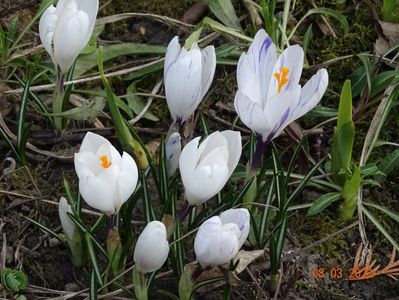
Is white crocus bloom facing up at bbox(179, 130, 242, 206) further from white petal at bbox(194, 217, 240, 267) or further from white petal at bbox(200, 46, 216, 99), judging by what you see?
white petal at bbox(200, 46, 216, 99)

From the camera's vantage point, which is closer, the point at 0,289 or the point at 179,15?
the point at 0,289

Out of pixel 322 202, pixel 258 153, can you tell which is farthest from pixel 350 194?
pixel 258 153

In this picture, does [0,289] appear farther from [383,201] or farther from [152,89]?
[383,201]

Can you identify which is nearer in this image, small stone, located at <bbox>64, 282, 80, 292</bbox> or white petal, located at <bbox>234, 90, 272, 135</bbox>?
white petal, located at <bbox>234, 90, 272, 135</bbox>

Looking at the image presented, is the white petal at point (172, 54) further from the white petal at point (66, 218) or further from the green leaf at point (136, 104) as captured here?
the green leaf at point (136, 104)

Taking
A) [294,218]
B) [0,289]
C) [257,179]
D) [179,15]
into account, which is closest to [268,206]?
[257,179]

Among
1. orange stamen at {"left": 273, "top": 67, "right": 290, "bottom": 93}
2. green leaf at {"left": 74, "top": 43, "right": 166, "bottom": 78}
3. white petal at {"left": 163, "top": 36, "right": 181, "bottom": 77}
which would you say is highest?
white petal at {"left": 163, "top": 36, "right": 181, "bottom": 77}

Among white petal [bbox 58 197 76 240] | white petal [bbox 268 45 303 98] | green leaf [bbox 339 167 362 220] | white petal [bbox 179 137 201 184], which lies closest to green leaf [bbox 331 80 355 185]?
green leaf [bbox 339 167 362 220]
